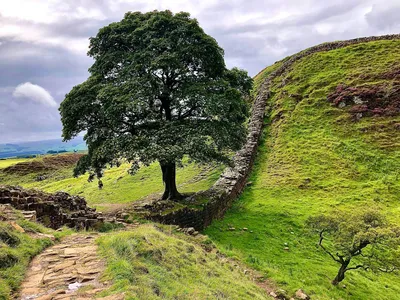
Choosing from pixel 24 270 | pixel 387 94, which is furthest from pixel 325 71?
pixel 24 270

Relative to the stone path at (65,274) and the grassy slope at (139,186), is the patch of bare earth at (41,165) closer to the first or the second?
the grassy slope at (139,186)

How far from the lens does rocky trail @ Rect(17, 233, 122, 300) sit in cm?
743

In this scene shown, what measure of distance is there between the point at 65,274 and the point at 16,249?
7.63ft

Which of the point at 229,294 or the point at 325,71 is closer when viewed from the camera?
the point at 229,294

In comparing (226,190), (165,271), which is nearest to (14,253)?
(165,271)

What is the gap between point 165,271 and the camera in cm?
996

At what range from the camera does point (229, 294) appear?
406 inches

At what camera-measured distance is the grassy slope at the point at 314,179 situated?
16.6 metres

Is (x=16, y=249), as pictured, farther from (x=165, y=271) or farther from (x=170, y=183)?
(x=170, y=183)

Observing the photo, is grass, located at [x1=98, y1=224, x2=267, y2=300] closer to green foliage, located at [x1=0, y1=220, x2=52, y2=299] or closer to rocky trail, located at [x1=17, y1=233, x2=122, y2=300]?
rocky trail, located at [x1=17, y1=233, x2=122, y2=300]

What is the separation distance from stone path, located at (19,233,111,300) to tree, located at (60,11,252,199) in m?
8.33

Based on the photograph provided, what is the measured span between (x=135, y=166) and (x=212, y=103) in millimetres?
6360

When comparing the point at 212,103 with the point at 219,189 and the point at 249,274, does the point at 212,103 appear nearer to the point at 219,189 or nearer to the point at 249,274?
the point at 219,189

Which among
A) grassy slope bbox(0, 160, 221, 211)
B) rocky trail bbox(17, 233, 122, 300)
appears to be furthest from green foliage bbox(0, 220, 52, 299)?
grassy slope bbox(0, 160, 221, 211)
